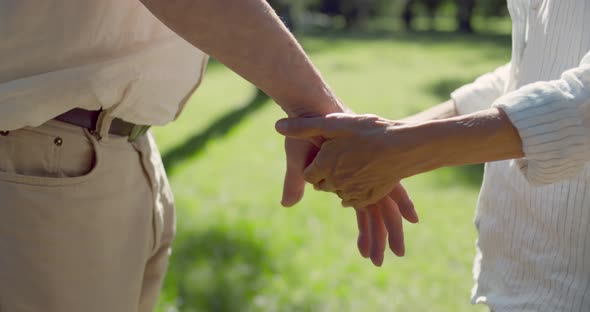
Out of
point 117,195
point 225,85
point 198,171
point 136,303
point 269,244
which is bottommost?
point 225,85

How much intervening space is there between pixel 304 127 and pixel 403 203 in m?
0.32

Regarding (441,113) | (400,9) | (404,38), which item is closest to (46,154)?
(441,113)

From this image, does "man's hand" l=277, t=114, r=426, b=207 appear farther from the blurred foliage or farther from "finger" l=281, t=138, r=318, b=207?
the blurred foliage

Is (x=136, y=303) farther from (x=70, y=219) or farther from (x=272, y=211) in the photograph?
(x=272, y=211)

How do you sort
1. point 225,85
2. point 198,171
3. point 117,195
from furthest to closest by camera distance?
point 225,85 → point 198,171 → point 117,195

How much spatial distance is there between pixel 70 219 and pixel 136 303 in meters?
0.32

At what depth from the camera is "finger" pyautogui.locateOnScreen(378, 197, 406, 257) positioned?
1872mm

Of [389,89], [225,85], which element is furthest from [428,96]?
[225,85]

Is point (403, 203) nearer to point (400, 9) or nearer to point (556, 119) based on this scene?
point (556, 119)

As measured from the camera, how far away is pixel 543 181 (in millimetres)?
1540

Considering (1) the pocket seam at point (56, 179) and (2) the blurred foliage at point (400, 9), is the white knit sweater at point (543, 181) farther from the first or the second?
(2) the blurred foliage at point (400, 9)

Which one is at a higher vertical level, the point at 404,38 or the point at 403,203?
the point at 403,203

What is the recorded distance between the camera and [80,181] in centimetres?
180

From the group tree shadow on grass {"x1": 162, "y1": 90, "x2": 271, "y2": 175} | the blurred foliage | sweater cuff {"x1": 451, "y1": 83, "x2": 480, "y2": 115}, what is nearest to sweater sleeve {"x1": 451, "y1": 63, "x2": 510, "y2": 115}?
sweater cuff {"x1": 451, "y1": 83, "x2": 480, "y2": 115}
